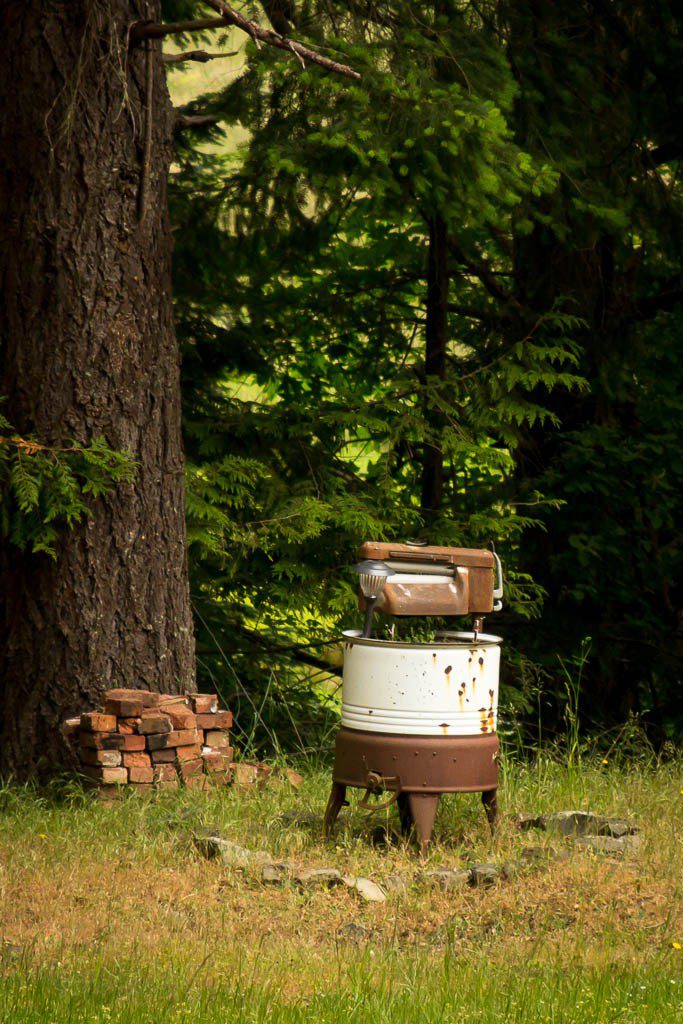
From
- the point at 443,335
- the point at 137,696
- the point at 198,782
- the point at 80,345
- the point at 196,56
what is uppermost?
the point at 196,56

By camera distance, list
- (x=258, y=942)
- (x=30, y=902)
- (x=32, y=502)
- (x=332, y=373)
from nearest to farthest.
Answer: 1. (x=258, y=942)
2. (x=30, y=902)
3. (x=32, y=502)
4. (x=332, y=373)

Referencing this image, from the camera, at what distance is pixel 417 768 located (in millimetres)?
5281

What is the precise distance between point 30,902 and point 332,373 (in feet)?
19.0

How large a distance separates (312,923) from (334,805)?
1083 mm

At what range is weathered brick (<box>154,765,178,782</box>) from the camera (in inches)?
245

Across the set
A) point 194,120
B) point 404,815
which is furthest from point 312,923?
point 194,120

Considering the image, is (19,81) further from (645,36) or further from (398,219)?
(645,36)

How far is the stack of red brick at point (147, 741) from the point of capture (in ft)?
20.1

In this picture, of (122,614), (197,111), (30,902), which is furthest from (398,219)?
(30,902)

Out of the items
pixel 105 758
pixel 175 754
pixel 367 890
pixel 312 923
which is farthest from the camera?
pixel 175 754

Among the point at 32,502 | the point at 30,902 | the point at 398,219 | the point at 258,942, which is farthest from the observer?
the point at 398,219

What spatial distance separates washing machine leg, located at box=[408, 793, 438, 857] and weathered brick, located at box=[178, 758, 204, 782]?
1.43 meters

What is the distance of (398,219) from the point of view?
8.22 m

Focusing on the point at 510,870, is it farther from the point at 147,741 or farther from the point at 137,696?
Result: the point at 137,696
